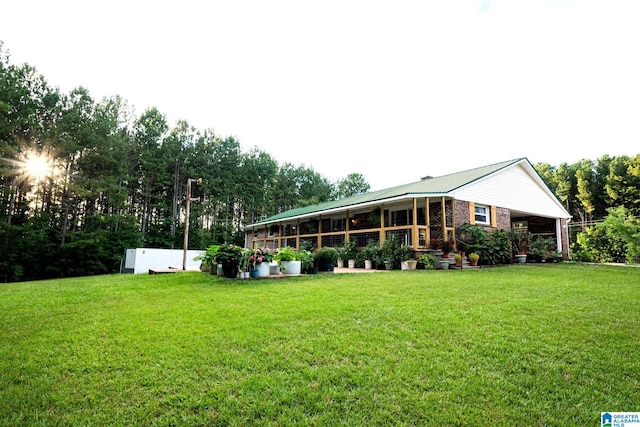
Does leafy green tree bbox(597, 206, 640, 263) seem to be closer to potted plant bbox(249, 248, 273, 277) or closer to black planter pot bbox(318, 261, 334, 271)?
black planter pot bbox(318, 261, 334, 271)

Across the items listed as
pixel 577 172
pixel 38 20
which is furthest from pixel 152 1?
pixel 577 172

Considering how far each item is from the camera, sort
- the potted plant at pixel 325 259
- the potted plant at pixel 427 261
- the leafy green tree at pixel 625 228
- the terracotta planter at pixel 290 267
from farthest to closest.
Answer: the leafy green tree at pixel 625 228 < the potted plant at pixel 427 261 < the potted plant at pixel 325 259 < the terracotta planter at pixel 290 267

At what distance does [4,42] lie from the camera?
58.4ft

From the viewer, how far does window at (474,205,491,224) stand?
14523 mm

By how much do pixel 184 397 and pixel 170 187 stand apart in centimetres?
2887

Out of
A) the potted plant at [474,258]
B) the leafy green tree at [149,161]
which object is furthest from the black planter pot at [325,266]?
the leafy green tree at [149,161]

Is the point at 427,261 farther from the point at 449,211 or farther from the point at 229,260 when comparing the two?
the point at 229,260

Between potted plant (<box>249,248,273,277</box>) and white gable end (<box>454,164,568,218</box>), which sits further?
white gable end (<box>454,164,568,218</box>)

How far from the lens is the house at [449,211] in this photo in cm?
1323

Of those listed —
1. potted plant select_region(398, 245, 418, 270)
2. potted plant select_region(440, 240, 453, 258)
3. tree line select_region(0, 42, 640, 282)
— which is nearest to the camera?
potted plant select_region(398, 245, 418, 270)

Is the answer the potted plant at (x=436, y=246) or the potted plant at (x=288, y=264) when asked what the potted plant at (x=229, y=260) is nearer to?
the potted plant at (x=288, y=264)

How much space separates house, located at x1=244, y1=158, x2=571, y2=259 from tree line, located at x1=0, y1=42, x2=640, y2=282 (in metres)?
9.56

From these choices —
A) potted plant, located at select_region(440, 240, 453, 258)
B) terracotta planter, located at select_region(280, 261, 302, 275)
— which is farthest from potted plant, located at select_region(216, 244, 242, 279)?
potted plant, located at select_region(440, 240, 453, 258)

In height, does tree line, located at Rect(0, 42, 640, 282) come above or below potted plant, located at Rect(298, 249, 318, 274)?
above
